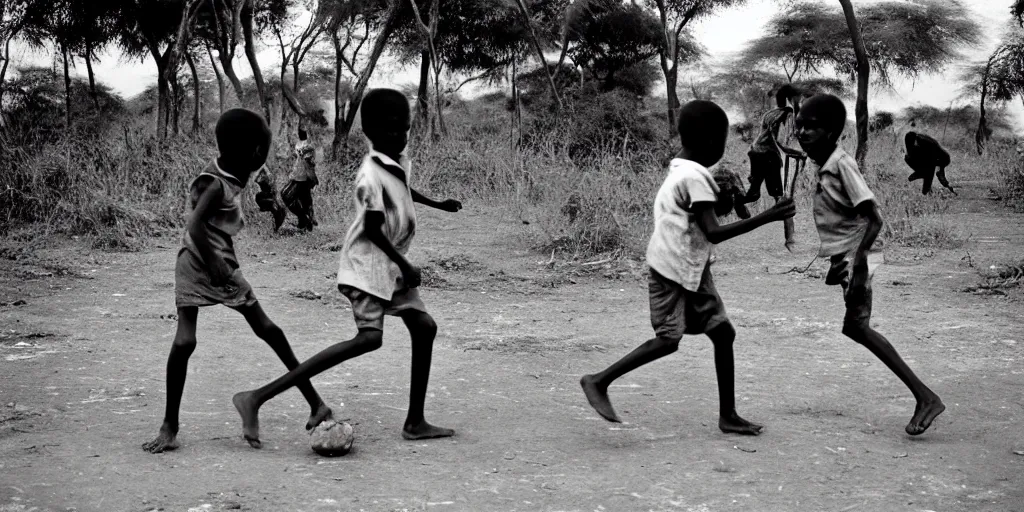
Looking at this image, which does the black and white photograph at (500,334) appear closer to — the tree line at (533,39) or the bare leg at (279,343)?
the bare leg at (279,343)

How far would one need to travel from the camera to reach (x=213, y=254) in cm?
333

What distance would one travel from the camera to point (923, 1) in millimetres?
25219

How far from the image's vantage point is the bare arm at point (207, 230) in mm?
3324

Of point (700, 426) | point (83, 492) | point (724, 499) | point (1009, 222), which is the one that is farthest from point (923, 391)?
point (1009, 222)

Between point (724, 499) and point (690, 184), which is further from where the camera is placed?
point (690, 184)

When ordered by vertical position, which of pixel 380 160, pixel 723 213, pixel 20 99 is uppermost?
pixel 20 99

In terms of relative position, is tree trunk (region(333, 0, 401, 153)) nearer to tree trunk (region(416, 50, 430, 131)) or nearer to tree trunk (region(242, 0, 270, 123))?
tree trunk (region(242, 0, 270, 123))

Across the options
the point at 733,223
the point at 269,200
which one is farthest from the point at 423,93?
the point at 733,223

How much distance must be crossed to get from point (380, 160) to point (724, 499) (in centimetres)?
161

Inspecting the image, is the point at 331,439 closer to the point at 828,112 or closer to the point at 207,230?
the point at 207,230

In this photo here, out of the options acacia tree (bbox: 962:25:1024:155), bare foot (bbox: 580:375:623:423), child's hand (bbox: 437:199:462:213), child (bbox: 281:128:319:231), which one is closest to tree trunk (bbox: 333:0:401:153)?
child (bbox: 281:128:319:231)

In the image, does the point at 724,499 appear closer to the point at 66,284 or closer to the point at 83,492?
the point at 83,492

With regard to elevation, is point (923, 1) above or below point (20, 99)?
above

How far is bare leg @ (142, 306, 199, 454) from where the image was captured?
3.37m
